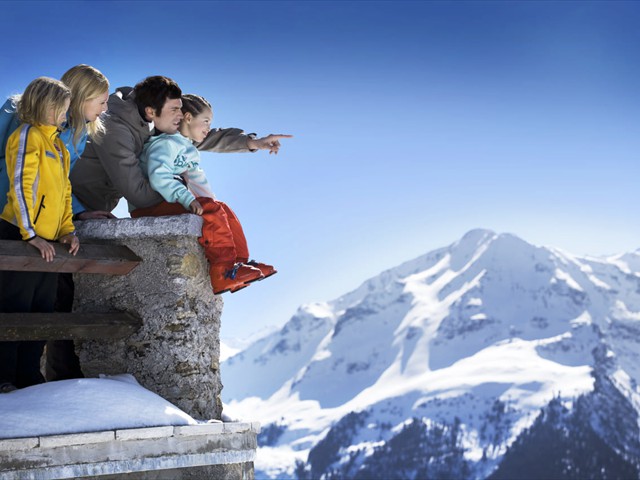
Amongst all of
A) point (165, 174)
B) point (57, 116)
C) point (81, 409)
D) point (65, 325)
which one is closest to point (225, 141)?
point (165, 174)

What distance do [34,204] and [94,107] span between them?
0.67m

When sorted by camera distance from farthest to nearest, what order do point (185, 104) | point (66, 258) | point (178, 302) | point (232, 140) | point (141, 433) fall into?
point (232, 140) < point (185, 104) < point (178, 302) < point (66, 258) < point (141, 433)

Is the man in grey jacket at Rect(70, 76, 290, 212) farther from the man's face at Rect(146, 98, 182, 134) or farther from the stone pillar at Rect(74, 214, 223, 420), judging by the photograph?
the stone pillar at Rect(74, 214, 223, 420)

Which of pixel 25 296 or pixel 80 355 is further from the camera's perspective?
pixel 80 355

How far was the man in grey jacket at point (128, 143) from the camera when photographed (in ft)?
17.0

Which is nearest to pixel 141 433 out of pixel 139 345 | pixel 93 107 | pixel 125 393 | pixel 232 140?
pixel 125 393

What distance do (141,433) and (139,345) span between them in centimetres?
84

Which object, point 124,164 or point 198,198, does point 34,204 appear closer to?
point 124,164

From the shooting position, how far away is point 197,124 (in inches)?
214

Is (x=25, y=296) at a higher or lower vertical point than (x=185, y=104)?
lower

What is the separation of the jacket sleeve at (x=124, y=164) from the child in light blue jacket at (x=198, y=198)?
7 centimetres

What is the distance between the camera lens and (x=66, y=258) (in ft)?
15.3

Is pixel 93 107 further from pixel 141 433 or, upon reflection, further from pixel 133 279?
pixel 141 433

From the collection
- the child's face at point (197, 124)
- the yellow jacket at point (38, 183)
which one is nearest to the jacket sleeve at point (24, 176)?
the yellow jacket at point (38, 183)
